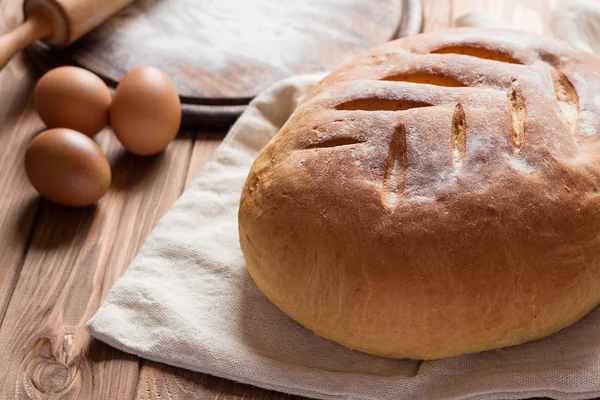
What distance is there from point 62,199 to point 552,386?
1.05m

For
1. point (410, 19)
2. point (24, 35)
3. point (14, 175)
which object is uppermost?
point (410, 19)

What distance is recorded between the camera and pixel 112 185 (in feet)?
5.67

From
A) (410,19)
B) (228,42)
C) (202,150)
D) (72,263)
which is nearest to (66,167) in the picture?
(72,263)

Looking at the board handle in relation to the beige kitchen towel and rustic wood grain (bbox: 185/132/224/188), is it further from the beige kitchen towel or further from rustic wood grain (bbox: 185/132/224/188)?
the beige kitchen towel

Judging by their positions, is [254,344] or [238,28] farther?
[238,28]

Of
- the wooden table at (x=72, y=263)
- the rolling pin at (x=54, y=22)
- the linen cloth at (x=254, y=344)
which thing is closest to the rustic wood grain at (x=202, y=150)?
the wooden table at (x=72, y=263)

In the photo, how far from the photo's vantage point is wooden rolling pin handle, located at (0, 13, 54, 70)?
74.1 inches

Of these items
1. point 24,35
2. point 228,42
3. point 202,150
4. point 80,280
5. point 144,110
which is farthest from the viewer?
point 228,42

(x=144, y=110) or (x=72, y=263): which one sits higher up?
(x=144, y=110)

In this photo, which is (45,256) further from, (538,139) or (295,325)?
(538,139)

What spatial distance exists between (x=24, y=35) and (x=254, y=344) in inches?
42.8

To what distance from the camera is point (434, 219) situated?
123cm

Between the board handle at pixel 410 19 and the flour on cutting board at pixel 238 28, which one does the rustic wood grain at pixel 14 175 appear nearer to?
the flour on cutting board at pixel 238 28

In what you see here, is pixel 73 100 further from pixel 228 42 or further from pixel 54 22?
pixel 228 42
